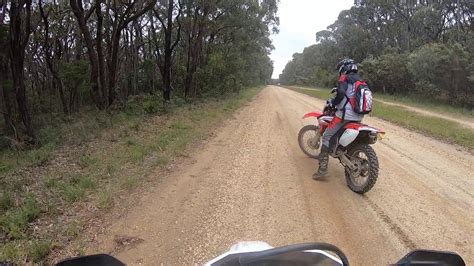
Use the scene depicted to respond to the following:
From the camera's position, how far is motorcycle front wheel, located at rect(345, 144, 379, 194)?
6180mm

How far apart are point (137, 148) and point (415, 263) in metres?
7.93

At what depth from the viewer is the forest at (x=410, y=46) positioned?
88.9 ft

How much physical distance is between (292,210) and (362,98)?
2.21 m

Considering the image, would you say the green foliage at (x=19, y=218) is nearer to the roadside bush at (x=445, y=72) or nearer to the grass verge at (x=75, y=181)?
the grass verge at (x=75, y=181)

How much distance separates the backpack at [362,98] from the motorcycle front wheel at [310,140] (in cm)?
183

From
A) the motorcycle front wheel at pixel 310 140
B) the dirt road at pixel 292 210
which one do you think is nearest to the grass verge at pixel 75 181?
the dirt road at pixel 292 210

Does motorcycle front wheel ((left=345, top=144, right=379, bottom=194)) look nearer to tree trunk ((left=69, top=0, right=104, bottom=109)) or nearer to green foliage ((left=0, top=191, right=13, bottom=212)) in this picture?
green foliage ((left=0, top=191, right=13, bottom=212))

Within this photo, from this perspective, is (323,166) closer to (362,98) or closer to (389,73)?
(362,98)

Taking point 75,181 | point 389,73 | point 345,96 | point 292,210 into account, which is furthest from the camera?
point 389,73

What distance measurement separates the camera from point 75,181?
6852mm

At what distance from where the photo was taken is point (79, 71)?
746 inches

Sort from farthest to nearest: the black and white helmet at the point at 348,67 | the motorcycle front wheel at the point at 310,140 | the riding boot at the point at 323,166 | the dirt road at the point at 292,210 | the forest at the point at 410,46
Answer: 1. the forest at the point at 410,46
2. the motorcycle front wheel at the point at 310,140
3. the riding boot at the point at 323,166
4. the black and white helmet at the point at 348,67
5. the dirt road at the point at 292,210

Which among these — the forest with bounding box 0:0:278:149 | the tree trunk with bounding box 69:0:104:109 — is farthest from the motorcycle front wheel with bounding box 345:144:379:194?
the tree trunk with bounding box 69:0:104:109

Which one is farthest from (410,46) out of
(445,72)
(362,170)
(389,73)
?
(362,170)
